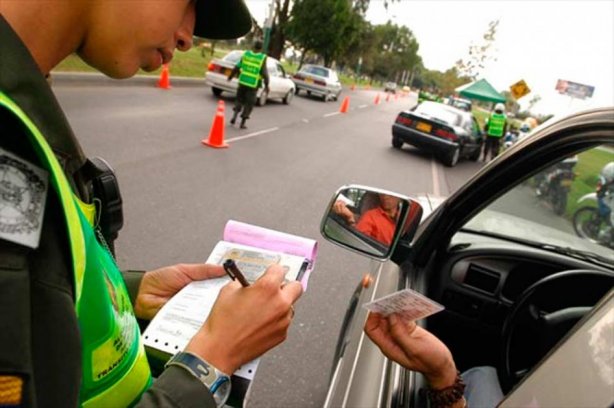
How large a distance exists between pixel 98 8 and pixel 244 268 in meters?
0.77

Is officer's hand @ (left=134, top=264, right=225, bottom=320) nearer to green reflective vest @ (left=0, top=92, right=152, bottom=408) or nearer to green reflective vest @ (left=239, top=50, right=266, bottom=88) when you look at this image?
green reflective vest @ (left=0, top=92, right=152, bottom=408)

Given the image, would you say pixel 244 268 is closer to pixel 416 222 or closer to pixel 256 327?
pixel 256 327

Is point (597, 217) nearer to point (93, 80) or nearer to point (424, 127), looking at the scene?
point (424, 127)

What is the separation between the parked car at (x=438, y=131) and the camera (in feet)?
42.1

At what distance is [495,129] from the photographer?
1501 centimetres

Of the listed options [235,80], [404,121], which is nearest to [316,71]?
[235,80]

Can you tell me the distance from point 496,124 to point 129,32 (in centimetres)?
1531

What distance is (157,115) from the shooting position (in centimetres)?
1048

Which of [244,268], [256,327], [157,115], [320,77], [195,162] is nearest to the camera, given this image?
[256,327]

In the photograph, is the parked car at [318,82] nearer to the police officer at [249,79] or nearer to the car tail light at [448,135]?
the car tail light at [448,135]

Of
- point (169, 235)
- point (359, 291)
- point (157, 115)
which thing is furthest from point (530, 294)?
point (157, 115)

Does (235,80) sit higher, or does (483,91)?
(483,91)

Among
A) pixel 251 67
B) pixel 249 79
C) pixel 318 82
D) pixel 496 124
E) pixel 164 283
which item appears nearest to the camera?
pixel 164 283

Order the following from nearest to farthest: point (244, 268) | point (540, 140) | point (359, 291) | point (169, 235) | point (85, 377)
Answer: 1. point (85, 377)
2. point (244, 268)
3. point (540, 140)
4. point (359, 291)
5. point (169, 235)
